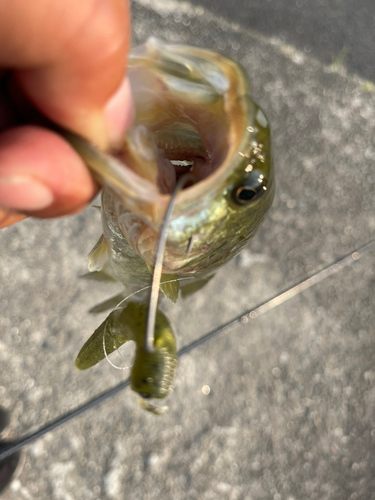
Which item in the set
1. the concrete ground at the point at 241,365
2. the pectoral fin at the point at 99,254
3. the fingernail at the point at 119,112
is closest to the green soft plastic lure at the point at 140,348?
the pectoral fin at the point at 99,254

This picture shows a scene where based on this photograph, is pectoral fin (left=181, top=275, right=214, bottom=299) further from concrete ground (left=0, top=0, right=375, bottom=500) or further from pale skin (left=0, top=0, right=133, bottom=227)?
concrete ground (left=0, top=0, right=375, bottom=500)

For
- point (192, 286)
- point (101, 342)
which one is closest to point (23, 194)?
point (101, 342)

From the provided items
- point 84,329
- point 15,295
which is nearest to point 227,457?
point 84,329

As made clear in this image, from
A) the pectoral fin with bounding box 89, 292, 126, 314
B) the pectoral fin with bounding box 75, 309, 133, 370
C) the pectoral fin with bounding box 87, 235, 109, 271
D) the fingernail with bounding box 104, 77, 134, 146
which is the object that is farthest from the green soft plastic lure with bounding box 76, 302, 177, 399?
the fingernail with bounding box 104, 77, 134, 146

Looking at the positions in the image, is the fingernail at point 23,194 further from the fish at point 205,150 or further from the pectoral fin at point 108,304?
the pectoral fin at point 108,304

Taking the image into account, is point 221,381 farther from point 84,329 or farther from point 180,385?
point 84,329

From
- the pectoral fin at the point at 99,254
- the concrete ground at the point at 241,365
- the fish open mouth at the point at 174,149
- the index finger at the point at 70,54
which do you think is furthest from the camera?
the concrete ground at the point at 241,365
